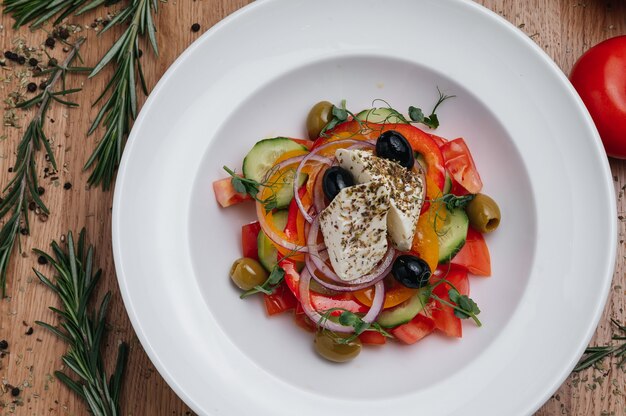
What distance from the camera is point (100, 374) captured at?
8.77 ft

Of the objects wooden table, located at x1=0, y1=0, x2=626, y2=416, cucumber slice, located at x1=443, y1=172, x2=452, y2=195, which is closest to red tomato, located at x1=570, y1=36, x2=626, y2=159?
wooden table, located at x1=0, y1=0, x2=626, y2=416

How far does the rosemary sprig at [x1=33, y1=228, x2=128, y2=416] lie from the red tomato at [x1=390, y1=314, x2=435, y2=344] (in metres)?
1.11

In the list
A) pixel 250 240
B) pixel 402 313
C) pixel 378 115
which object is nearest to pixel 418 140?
pixel 378 115

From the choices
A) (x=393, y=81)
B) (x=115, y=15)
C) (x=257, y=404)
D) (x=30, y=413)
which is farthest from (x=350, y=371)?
(x=115, y=15)

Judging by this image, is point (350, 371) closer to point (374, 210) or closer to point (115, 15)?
point (374, 210)

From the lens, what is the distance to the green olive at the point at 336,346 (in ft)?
8.18

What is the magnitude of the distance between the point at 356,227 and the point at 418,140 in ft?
1.50

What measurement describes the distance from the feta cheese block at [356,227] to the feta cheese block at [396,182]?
37 millimetres

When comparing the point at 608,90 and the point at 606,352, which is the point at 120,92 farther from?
the point at 606,352

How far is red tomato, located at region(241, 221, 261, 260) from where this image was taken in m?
2.64

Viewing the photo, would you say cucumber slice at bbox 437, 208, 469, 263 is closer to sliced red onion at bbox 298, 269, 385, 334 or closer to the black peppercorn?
sliced red onion at bbox 298, 269, 385, 334

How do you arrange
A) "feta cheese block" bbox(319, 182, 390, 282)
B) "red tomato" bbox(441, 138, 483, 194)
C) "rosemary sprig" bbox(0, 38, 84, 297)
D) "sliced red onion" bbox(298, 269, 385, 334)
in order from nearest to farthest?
"feta cheese block" bbox(319, 182, 390, 282), "sliced red onion" bbox(298, 269, 385, 334), "red tomato" bbox(441, 138, 483, 194), "rosemary sprig" bbox(0, 38, 84, 297)

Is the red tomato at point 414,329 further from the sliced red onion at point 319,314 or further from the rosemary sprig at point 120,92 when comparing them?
the rosemary sprig at point 120,92

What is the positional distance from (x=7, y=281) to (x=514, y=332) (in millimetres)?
2084
